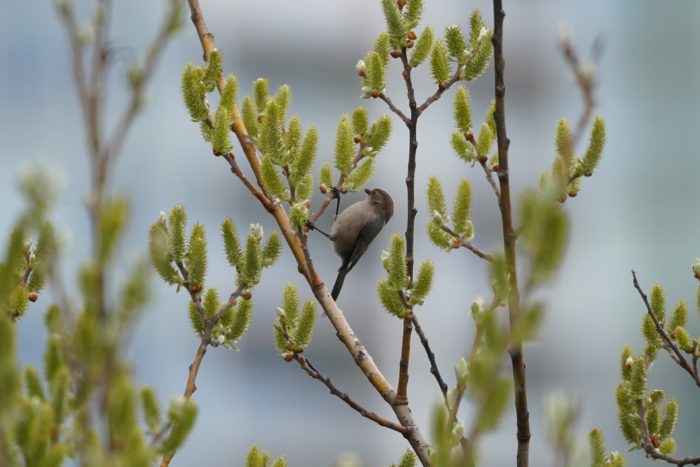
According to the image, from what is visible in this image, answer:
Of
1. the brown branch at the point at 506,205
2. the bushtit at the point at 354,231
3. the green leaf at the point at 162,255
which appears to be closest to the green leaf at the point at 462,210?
the brown branch at the point at 506,205

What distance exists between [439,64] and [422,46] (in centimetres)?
8

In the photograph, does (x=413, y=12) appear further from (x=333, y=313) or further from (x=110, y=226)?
(x=110, y=226)

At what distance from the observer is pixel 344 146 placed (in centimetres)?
385

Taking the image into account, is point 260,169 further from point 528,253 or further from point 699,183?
point 699,183

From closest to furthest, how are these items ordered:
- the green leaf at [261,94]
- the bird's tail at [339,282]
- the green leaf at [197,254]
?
1. the green leaf at [197,254]
2. the green leaf at [261,94]
3. the bird's tail at [339,282]

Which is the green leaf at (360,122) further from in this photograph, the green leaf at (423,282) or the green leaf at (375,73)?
the green leaf at (423,282)

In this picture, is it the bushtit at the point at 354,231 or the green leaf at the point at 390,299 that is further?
the bushtit at the point at 354,231

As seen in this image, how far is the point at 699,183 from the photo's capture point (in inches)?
922

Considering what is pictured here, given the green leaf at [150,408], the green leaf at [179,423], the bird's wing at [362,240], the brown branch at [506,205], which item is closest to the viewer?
the green leaf at [179,423]

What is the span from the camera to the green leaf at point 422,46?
374cm

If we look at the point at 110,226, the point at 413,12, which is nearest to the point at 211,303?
the point at 413,12

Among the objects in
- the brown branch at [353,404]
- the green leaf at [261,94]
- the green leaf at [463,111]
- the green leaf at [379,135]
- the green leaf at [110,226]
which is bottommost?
the green leaf at [110,226]

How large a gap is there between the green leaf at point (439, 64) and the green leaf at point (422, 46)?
0.02 metres

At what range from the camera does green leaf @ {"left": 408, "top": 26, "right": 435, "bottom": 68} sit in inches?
147
